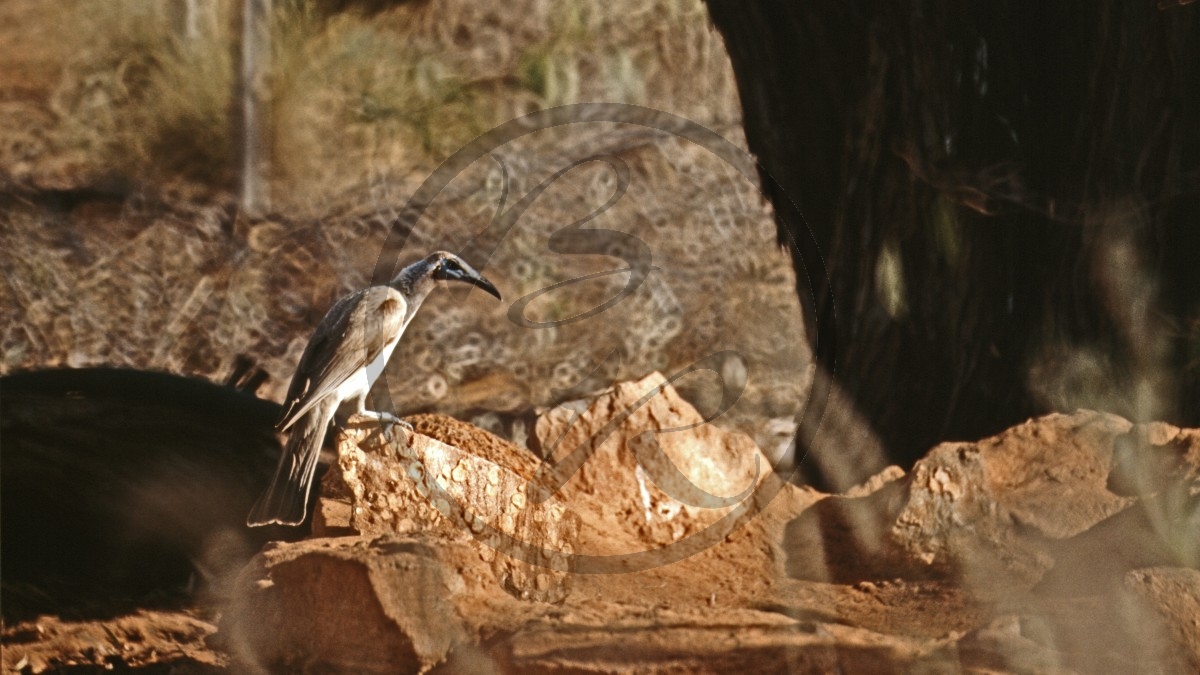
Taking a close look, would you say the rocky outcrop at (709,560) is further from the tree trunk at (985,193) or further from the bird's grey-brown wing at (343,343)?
the tree trunk at (985,193)

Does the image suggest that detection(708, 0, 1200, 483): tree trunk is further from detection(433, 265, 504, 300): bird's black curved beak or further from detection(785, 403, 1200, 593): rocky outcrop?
detection(433, 265, 504, 300): bird's black curved beak


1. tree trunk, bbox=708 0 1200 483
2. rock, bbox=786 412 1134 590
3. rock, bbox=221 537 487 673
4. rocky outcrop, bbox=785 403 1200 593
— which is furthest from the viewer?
tree trunk, bbox=708 0 1200 483

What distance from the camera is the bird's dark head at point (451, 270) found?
4.05 meters

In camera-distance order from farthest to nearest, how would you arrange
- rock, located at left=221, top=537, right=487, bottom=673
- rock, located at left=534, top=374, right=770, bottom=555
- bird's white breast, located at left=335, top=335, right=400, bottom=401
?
rock, located at left=534, top=374, right=770, bottom=555
bird's white breast, located at left=335, top=335, right=400, bottom=401
rock, located at left=221, top=537, right=487, bottom=673

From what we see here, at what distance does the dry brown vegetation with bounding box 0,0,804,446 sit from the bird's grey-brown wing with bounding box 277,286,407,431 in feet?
1.98

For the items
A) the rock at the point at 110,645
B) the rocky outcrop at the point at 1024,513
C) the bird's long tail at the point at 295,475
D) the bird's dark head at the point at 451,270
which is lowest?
the rocky outcrop at the point at 1024,513

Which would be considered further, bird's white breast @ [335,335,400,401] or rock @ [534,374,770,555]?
rock @ [534,374,770,555]

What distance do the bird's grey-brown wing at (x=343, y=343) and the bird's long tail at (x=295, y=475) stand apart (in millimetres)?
84

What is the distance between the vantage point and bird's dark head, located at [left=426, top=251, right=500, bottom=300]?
4.05m

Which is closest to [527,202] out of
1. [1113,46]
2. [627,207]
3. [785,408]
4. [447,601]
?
[627,207]

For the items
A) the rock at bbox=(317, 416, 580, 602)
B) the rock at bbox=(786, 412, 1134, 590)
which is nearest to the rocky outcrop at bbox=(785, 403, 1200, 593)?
the rock at bbox=(786, 412, 1134, 590)

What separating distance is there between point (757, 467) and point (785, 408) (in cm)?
38

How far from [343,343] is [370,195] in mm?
925

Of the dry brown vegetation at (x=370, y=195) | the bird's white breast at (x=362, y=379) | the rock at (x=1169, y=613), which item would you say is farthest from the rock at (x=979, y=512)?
the bird's white breast at (x=362, y=379)
